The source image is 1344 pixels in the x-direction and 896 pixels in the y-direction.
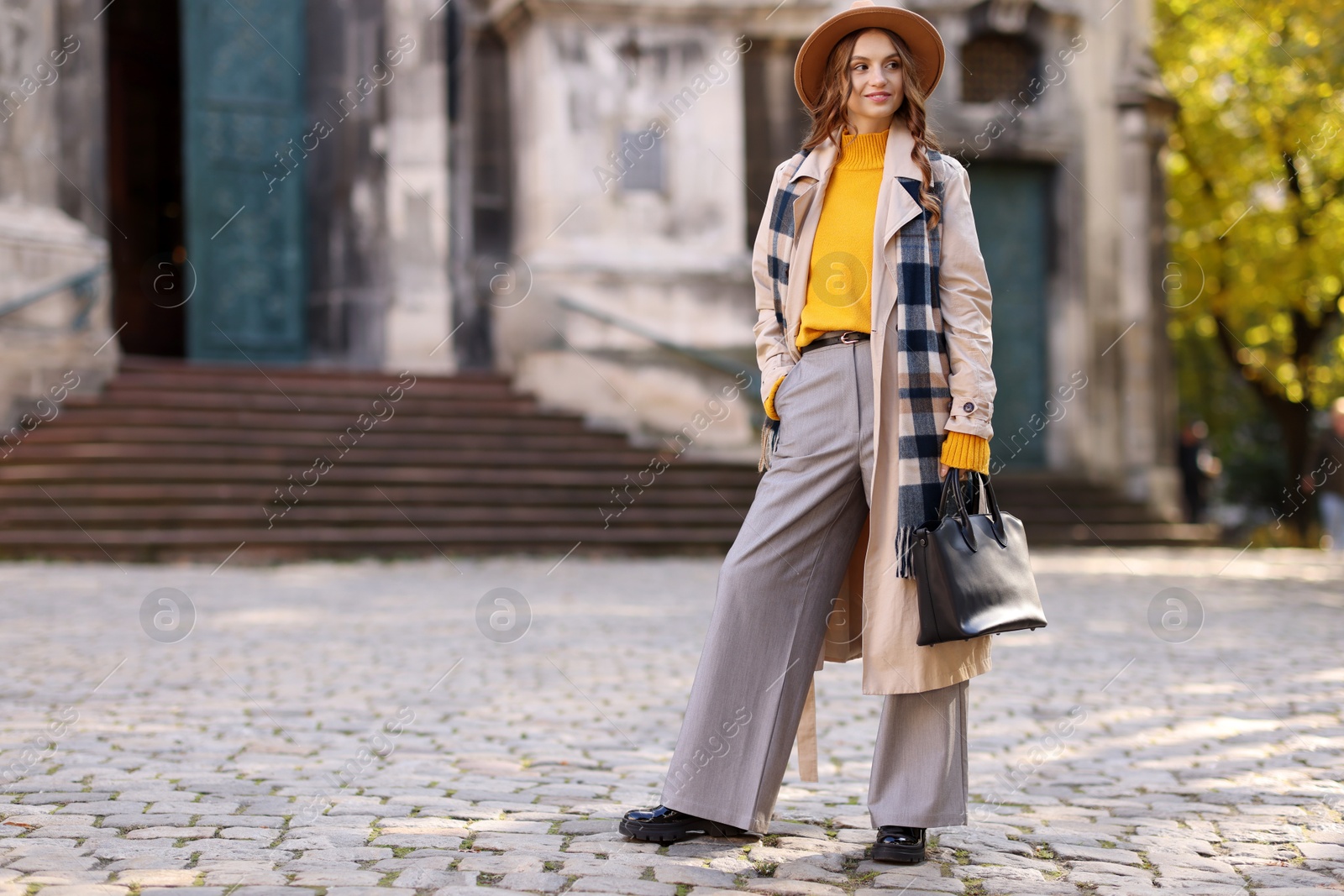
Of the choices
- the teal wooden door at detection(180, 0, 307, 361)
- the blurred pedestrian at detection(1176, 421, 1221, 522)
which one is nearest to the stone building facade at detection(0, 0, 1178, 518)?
the teal wooden door at detection(180, 0, 307, 361)

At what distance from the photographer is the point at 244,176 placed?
1673cm

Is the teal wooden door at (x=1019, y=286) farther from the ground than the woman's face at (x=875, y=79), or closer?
farther from the ground

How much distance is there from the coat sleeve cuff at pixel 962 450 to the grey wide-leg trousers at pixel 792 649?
0.18 meters

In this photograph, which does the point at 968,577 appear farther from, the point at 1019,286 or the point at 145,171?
the point at 145,171

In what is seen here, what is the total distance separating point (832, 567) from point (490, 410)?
462 inches

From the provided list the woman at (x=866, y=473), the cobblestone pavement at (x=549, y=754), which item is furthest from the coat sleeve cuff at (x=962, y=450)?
the cobblestone pavement at (x=549, y=754)

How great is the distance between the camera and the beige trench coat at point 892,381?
3422 mm

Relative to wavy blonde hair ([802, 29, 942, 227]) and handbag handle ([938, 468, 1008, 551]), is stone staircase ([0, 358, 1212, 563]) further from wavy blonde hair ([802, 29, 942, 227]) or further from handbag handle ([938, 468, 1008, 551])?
handbag handle ([938, 468, 1008, 551])

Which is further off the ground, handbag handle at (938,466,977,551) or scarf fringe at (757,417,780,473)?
scarf fringe at (757,417,780,473)

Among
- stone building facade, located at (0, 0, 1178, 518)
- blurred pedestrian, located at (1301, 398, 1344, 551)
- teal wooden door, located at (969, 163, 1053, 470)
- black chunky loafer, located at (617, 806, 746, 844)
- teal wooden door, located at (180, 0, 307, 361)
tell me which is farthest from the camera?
teal wooden door, located at (969, 163, 1053, 470)

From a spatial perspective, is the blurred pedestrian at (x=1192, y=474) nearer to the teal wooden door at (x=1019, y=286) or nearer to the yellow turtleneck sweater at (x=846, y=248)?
the teal wooden door at (x=1019, y=286)

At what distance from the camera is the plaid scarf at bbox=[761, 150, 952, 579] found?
3424mm

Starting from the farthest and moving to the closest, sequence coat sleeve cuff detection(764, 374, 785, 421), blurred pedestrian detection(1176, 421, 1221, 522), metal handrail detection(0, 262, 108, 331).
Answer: blurred pedestrian detection(1176, 421, 1221, 522) → metal handrail detection(0, 262, 108, 331) → coat sleeve cuff detection(764, 374, 785, 421)

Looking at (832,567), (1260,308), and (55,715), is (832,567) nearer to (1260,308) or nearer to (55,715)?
(55,715)
